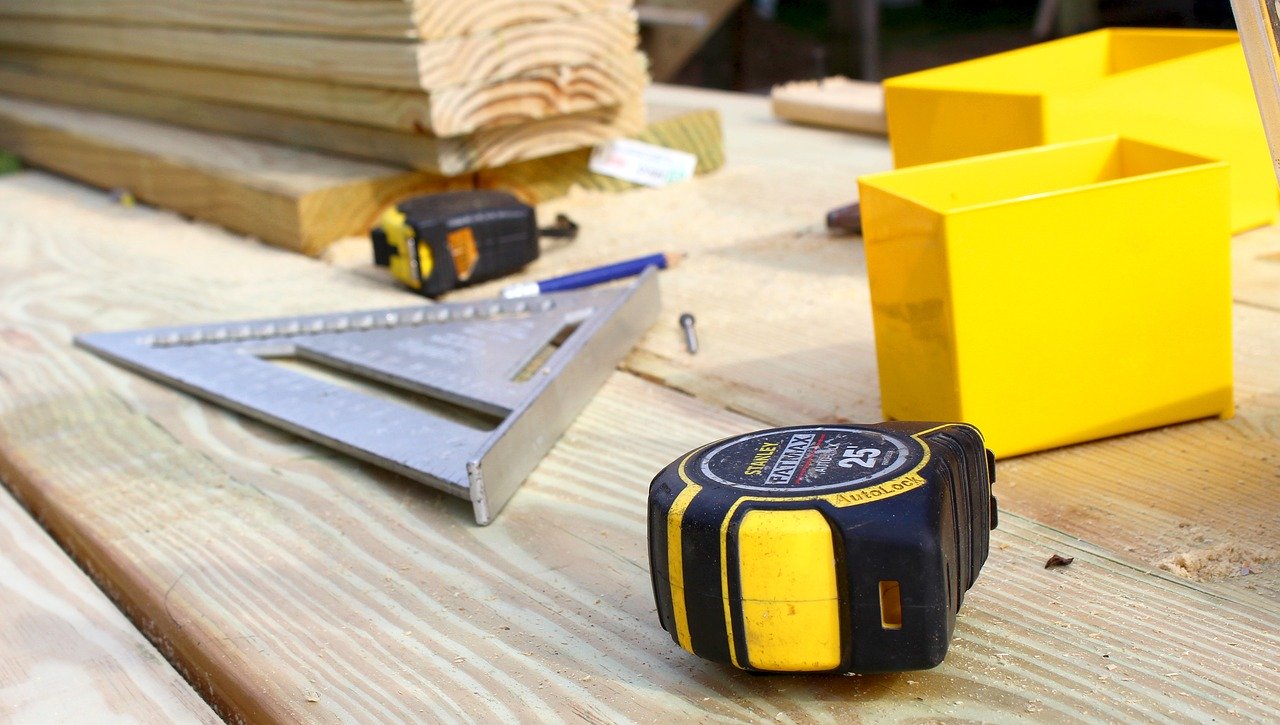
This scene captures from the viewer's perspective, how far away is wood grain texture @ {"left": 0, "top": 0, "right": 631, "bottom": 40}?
2.25 m

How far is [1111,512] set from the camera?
1.13 metres

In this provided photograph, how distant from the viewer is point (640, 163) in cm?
270

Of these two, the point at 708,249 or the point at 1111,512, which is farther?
the point at 708,249

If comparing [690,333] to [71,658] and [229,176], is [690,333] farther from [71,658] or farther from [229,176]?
[229,176]

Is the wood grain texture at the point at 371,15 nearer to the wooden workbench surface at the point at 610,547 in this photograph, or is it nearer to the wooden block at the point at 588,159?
the wooden block at the point at 588,159

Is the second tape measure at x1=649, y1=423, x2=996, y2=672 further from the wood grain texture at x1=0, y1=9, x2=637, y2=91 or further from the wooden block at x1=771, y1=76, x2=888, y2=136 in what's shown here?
the wooden block at x1=771, y1=76, x2=888, y2=136

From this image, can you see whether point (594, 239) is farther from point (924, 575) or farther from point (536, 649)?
point (924, 575)

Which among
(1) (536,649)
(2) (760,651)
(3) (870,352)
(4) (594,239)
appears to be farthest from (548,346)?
(2) (760,651)

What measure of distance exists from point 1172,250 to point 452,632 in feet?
2.58

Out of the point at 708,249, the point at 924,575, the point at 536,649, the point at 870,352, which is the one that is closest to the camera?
the point at 924,575

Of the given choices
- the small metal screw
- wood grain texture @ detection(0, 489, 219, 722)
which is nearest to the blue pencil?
the small metal screw

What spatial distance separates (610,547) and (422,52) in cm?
134

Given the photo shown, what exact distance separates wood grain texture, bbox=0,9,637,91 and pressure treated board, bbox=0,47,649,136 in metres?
0.02

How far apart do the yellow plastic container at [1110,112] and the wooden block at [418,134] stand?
75 cm
